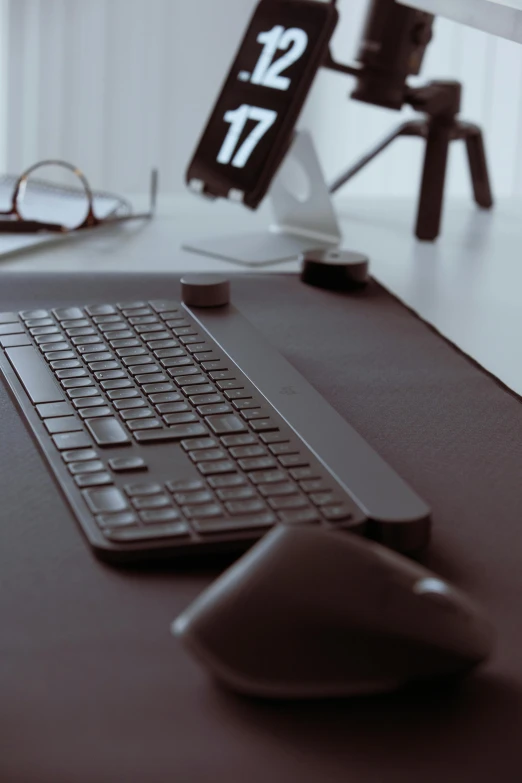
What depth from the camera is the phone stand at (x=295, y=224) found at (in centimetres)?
130

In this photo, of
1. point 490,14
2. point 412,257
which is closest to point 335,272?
point 412,257

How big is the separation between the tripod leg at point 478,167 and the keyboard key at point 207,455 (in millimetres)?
996

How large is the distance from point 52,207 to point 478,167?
629mm

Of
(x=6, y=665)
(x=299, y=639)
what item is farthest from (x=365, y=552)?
(x=6, y=665)

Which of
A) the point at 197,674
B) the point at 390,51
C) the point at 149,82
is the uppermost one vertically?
the point at 390,51

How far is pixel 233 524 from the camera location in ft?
1.81

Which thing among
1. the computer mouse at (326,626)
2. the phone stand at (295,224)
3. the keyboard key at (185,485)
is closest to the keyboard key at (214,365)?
the keyboard key at (185,485)

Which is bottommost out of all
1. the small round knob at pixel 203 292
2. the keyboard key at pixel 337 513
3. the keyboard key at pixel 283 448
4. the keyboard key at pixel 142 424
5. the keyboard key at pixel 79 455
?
the keyboard key at pixel 79 455

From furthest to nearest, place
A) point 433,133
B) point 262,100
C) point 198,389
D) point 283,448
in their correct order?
1. point 433,133
2. point 262,100
3. point 198,389
4. point 283,448

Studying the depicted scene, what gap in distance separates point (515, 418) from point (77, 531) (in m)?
0.37

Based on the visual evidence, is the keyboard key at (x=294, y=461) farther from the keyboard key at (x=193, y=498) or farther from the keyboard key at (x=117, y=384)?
the keyboard key at (x=117, y=384)

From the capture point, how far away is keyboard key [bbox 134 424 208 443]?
66 centimetres

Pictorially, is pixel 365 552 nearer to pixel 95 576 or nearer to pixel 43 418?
pixel 95 576

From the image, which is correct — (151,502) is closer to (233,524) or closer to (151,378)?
(233,524)
